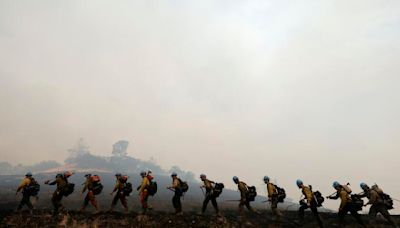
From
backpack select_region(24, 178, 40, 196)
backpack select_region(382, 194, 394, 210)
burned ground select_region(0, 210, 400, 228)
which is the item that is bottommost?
burned ground select_region(0, 210, 400, 228)

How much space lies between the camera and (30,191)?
1805 cm

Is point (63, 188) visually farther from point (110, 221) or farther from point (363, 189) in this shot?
point (363, 189)

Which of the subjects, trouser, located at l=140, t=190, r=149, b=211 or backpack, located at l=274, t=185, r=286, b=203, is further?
backpack, located at l=274, t=185, r=286, b=203

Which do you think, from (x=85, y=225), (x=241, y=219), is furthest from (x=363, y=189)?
(x=85, y=225)

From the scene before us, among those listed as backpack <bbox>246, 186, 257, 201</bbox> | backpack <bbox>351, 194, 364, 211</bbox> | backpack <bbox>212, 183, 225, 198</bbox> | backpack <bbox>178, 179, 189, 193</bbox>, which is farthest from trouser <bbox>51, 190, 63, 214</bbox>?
backpack <bbox>351, 194, 364, 211</bbox>

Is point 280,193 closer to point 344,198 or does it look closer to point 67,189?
point 344,198

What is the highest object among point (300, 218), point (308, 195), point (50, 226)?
point (308, 195)

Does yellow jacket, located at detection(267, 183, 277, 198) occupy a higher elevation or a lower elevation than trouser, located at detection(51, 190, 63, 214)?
higher

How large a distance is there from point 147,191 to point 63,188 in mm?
4891

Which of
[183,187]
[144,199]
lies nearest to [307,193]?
[183,187]

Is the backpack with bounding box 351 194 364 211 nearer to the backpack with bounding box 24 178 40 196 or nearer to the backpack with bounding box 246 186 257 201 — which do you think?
the backpack with bounding box 246 186 257 201

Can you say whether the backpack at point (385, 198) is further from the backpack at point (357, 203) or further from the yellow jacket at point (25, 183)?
the yellow jacket at point (25, 183)

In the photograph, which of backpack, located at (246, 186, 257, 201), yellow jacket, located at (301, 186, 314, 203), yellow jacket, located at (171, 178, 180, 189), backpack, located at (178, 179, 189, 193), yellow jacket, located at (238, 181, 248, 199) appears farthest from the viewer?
backpack, located at (246, 186, 257, 201)

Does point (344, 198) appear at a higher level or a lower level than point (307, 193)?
lower
